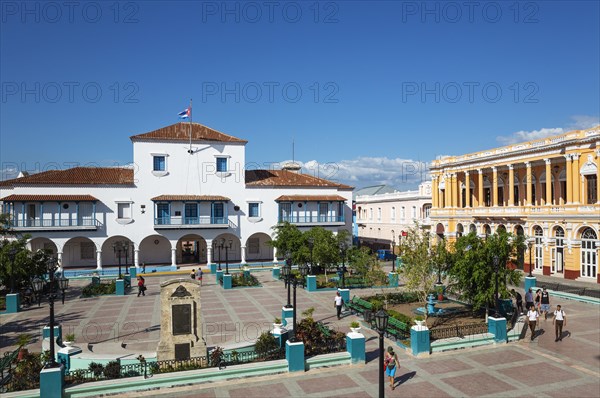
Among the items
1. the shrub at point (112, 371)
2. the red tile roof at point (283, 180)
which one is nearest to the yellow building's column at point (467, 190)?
the red tile roof at point (283, 180)

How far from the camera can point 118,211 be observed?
134 ft

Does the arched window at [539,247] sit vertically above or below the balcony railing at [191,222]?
below

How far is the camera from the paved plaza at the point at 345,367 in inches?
530

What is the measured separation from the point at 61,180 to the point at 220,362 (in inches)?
1267

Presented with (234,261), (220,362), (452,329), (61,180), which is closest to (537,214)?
(452,329)

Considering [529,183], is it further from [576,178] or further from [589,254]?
[589,254]

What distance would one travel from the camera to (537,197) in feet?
130

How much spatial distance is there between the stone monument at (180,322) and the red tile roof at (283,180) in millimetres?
29416

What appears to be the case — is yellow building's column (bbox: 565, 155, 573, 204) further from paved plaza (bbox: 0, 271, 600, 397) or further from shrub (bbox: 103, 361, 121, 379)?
shrub (bbox: 103, 361, 121, 379)

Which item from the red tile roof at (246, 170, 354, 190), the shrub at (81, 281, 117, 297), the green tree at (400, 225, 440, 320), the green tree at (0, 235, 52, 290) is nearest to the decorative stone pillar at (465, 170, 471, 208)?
the red tile roof at (246, 170, 354, 190)

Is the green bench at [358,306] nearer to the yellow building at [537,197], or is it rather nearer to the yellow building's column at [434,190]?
the yellow building at [537,197]

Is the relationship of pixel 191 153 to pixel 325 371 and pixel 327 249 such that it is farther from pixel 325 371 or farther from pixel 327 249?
pixel 325 371

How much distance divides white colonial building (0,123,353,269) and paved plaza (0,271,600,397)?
1481 cm

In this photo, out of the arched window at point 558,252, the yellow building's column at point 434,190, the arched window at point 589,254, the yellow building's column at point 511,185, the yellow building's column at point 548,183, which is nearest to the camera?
the arched window at point 589,254
